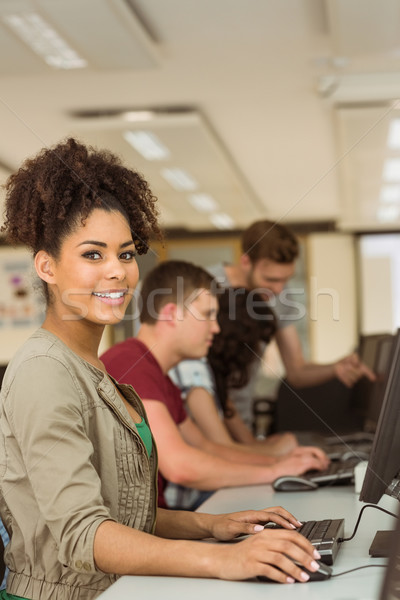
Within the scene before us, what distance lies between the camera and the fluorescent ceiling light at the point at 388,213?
26.5 feet

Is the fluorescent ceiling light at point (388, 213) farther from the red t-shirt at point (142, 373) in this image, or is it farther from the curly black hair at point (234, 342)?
the red t-shirt at point (142, 373)

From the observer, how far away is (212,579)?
115 centimetres

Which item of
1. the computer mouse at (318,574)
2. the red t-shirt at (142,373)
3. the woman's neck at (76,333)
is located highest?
the woman's neck at (76,333)

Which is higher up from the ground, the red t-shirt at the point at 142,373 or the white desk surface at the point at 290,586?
the red t-shirt at the point at 142,373

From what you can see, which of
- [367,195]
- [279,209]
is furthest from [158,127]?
[279,209]

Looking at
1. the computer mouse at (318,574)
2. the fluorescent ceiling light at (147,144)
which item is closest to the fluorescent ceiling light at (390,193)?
the fluorescent ceiling light at (147,144)

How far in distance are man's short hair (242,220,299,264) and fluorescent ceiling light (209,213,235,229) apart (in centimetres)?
509

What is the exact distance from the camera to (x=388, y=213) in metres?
8.38

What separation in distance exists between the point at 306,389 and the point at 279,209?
14.5ft

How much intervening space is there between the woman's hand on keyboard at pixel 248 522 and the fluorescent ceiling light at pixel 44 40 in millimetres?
2550

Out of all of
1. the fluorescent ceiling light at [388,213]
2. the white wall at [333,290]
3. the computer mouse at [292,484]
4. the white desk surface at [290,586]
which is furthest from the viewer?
the white wall at [333,290]

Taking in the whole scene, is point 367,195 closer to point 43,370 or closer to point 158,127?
point 158,127

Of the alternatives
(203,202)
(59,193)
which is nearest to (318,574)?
(59,193)

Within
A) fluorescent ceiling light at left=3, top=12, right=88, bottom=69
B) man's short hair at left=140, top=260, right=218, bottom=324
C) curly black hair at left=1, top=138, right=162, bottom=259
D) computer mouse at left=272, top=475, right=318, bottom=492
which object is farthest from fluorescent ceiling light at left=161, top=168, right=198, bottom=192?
curly black hair at left=1, top=138, right=162, bottom=259
